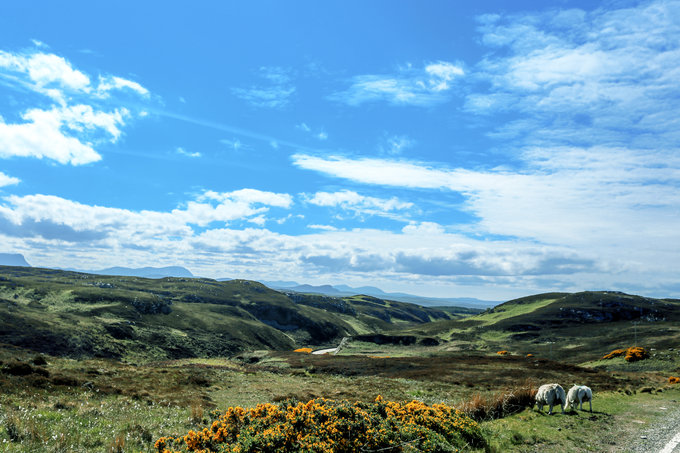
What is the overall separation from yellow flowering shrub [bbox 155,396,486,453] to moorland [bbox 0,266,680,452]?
1.24 ft

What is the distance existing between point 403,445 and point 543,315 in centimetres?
15426

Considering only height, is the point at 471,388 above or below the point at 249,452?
below

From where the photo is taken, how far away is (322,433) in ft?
32.3

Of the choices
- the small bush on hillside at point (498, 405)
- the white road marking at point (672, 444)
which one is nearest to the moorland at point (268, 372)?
the small bush on hillside at point (498, 405)

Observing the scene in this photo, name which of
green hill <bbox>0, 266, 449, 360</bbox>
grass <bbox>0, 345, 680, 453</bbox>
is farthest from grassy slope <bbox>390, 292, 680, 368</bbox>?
green hill <bbox>0, 266, 449, 360</bbox>

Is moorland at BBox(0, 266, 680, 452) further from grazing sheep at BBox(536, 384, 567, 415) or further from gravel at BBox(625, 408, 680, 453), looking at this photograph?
grazing sheep at BBox(536, 384, 567, 415)

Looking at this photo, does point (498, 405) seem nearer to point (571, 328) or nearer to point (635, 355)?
point (635, 355)

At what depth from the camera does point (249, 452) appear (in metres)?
8.99

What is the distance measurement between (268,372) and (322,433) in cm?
4191

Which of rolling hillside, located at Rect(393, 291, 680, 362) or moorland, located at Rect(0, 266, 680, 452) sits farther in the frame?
rolling hillside, located at Rect(393, 291, 680, 362)

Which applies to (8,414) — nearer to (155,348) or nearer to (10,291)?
(155,348)

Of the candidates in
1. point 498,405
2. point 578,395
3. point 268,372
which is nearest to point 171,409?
point 498,405

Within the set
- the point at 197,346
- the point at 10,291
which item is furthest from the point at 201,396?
the point at 10,291

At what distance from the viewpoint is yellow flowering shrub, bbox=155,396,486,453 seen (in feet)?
30.7
